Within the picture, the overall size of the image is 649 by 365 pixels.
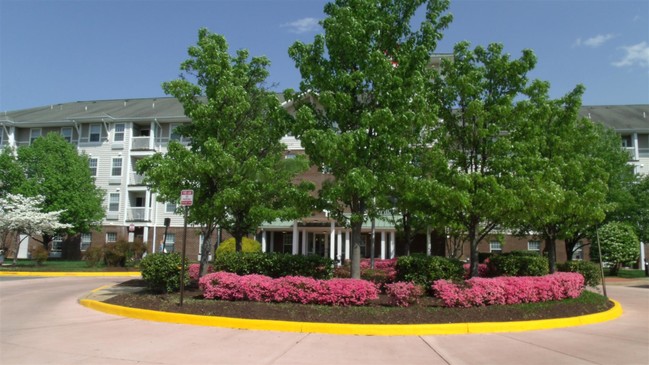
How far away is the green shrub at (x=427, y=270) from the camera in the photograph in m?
12.8

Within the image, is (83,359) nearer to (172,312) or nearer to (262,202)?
(172,312)

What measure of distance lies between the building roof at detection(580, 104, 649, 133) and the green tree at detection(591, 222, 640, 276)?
10933mm

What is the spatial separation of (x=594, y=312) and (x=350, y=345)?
6.80 meters

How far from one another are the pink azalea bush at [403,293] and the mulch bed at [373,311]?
0.19 m

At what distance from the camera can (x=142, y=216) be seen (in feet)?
123

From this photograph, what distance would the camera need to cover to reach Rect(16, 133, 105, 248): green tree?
105 ft

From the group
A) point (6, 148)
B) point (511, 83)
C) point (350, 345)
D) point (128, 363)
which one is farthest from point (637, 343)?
point (6, 148)

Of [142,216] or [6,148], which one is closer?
[6,148]

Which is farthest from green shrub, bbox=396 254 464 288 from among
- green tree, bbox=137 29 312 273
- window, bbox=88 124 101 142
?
window, bbox=88 124 101 142

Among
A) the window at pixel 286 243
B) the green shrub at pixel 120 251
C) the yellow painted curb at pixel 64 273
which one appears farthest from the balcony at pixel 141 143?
the yellow painted curb at pixel 64 273

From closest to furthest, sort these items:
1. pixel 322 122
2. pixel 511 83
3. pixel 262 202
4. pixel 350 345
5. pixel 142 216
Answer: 1. pixel 350 345
2. pixel 322 122
3. pixel 511 83
4. pixel 262 202
5. pixel 142 216

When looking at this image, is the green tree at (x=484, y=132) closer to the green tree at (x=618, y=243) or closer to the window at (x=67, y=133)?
the green tree at (x=618, y=243)

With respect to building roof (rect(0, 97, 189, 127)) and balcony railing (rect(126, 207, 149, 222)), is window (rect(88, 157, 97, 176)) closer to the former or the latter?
building roof (rect(0, 97, 189, 127))

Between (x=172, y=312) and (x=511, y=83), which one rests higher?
(x=511, y=83)
